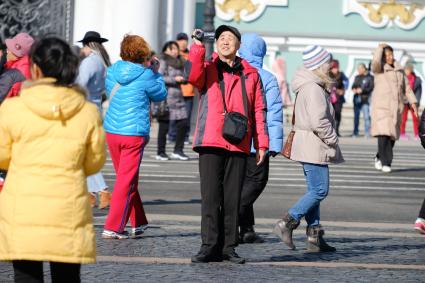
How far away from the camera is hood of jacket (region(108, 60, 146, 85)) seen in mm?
10891

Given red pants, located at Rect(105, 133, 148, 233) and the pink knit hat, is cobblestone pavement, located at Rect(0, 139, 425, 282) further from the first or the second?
the pink knit hat

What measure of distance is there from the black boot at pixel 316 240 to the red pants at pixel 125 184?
4.58 feet

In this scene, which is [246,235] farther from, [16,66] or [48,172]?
[48,172]

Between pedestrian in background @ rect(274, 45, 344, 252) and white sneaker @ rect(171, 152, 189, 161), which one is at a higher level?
pedestrian in background @ rect(274, 45, 344, 252)

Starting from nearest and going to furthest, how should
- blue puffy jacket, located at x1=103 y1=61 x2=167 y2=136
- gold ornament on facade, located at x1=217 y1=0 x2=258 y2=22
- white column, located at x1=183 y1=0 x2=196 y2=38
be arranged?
blue puffy jacket, located at x1=103 y1=61 x2=167 y2=136 < white column, located at x1=183 y1=0 x2=196 y2=38 < gold ornament on facade, located at x1=217 y1=0 x2=258 y2=22

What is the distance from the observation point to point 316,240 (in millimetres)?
10289

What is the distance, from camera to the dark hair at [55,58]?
605 cm

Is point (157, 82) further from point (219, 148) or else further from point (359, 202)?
point (359, 202)

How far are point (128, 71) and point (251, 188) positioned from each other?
1.32 metres

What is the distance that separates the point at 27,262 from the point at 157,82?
505 centimetres

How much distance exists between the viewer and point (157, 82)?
11.0m

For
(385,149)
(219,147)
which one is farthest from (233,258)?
(385,149)

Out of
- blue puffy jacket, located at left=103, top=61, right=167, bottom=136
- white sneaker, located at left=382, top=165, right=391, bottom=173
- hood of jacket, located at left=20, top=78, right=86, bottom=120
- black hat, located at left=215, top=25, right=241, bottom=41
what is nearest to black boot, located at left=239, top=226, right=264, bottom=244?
blue puffy jacket, located at left=103, top=61, right=167, bottom=136

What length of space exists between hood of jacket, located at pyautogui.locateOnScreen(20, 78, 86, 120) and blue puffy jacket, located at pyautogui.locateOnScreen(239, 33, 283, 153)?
15.5ft
